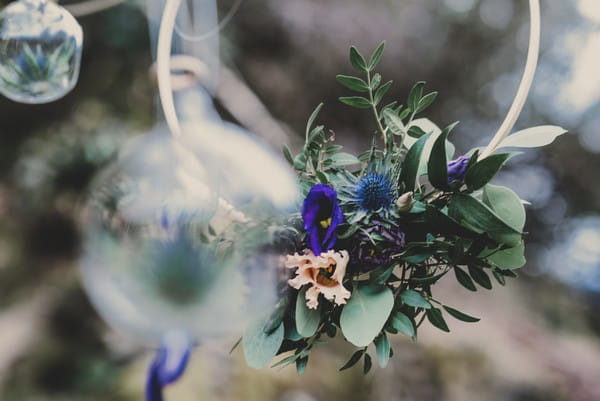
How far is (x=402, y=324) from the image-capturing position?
1.21 ft

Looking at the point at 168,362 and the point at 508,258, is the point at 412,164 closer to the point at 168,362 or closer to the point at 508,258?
the point at 508,258

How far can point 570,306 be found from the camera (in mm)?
2137

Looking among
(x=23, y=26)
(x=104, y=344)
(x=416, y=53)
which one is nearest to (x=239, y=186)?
(x=23, y=26)

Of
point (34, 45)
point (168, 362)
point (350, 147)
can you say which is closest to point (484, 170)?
point (168, 362)

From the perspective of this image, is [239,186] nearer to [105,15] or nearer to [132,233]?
[132,233]

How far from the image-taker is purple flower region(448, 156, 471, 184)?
37 cm

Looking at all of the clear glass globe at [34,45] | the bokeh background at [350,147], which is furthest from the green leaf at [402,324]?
the bokeh background at [350,147]

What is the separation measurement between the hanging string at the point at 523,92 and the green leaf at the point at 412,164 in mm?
48

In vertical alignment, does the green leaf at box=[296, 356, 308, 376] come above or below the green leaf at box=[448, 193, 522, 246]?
below

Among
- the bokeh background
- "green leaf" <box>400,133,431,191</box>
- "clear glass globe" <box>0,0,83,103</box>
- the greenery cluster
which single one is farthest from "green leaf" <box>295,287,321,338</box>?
the bokeh background

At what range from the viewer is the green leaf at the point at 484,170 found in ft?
1.15

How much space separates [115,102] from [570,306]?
1.93m

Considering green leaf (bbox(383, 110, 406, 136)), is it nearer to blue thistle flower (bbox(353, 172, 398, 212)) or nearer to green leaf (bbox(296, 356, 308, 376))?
blue thistle flower (bbox(353, 172, 398, 212))

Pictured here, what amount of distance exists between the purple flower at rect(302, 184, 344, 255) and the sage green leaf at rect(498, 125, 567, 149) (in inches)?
5.3
